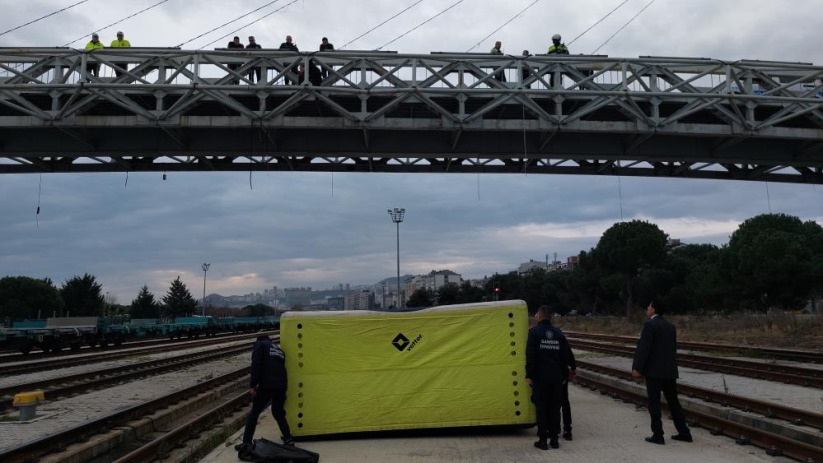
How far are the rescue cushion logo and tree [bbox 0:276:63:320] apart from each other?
88047mm

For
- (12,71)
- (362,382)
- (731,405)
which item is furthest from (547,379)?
(12,71)

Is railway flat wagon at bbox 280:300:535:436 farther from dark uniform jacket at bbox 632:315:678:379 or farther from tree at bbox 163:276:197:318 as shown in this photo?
tree at bbox 163:276:197:318

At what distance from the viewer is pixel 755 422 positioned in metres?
8.73

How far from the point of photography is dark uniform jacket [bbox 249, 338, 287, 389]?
759 cm

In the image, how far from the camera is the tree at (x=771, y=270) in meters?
51.4

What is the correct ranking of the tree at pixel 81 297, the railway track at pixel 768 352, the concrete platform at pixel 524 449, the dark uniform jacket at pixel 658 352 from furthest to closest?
the tree at pixel 81 297, the railway track at pixel 768 352, the dark uniform jacket at pixel 658 352, the concrete platform at pixel 524 449

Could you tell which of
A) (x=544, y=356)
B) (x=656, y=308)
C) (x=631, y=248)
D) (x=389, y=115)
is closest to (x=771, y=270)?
(x=631, y=248)

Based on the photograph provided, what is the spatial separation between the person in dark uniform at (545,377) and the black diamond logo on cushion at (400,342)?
5.54 ft

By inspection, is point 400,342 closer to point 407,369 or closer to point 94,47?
point 407,369

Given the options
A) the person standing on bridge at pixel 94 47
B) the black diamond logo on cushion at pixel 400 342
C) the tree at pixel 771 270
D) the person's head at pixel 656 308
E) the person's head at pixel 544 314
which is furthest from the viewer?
the tree at pixel 771 270

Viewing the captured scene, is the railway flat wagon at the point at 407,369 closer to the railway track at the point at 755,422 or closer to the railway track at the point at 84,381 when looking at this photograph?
the railway track at the point at 755,422

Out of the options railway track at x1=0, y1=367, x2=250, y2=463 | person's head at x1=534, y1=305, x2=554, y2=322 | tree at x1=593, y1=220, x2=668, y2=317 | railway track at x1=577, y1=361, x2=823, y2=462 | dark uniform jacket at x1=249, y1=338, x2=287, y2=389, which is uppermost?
tree at x1=593, y1=220, x2=668, y2=317

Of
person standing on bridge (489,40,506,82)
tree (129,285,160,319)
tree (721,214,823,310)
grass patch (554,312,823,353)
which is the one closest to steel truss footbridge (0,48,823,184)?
person standing on bridge (489,40,506,82)

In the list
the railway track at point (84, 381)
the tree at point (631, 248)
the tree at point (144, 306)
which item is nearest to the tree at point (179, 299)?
the tree at point (144, 306)
